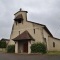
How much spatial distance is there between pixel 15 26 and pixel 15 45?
217 inches

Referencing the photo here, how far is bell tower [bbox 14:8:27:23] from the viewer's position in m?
44.2

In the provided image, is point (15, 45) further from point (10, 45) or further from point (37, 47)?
point (37, 47)

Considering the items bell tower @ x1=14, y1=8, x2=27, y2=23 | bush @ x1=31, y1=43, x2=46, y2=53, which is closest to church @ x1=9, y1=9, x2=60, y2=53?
bell tower @ x1=14, y1=8, x2=27, y2=23

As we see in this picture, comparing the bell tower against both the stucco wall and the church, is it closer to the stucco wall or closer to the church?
the church

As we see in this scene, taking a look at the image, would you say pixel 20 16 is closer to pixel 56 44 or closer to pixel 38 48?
pixel 38 48

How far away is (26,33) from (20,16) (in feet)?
16.3

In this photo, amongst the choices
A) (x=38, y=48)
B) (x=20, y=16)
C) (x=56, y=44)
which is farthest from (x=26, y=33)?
(x=56, y=44)

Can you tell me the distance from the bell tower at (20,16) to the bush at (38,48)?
27.4 feet

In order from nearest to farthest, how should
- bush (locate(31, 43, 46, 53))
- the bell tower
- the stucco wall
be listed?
bush (locate(31, 43, 46, 53)) < the bell tower < the stucco wall

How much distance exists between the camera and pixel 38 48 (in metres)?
37.0

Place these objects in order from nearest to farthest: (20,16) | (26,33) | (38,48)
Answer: (38,48)
(26,33)
(20,16)

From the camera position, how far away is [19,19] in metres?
44.7

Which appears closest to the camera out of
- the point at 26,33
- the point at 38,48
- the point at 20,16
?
the point at 38,48

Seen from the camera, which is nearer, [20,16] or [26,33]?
[26,33]
